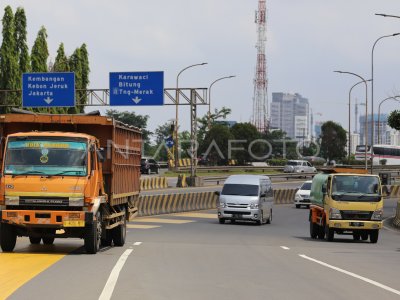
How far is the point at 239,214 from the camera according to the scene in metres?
39.2

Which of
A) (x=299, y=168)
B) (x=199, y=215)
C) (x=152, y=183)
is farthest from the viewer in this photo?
(x=299, y=168)

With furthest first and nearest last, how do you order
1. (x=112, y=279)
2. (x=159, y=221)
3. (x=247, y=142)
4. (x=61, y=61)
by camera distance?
(x=247, y=142) < (x=61, y=61) < (x=159, y=221) < (x=112, y=279)

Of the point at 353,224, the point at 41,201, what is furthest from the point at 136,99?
the point at 41,201

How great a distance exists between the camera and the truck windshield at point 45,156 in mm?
19016

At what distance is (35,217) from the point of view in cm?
1869

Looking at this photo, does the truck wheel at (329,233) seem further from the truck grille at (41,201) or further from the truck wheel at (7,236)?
the truck grille at (41,201)

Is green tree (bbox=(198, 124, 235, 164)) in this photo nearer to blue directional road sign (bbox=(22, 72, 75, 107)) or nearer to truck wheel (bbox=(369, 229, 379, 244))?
blue directional road sign (bbox=(22, 72, 75, 107))

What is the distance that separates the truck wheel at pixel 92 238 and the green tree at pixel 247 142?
101 metres

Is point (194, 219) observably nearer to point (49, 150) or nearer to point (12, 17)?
point (49, 150)

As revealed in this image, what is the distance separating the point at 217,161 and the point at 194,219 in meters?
74.6

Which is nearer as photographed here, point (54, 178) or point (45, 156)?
point (54, 178)

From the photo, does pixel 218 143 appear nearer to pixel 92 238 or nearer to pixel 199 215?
pixel 199 215

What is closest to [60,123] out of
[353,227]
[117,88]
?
[353,227]

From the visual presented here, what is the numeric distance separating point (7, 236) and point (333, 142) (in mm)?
126254
